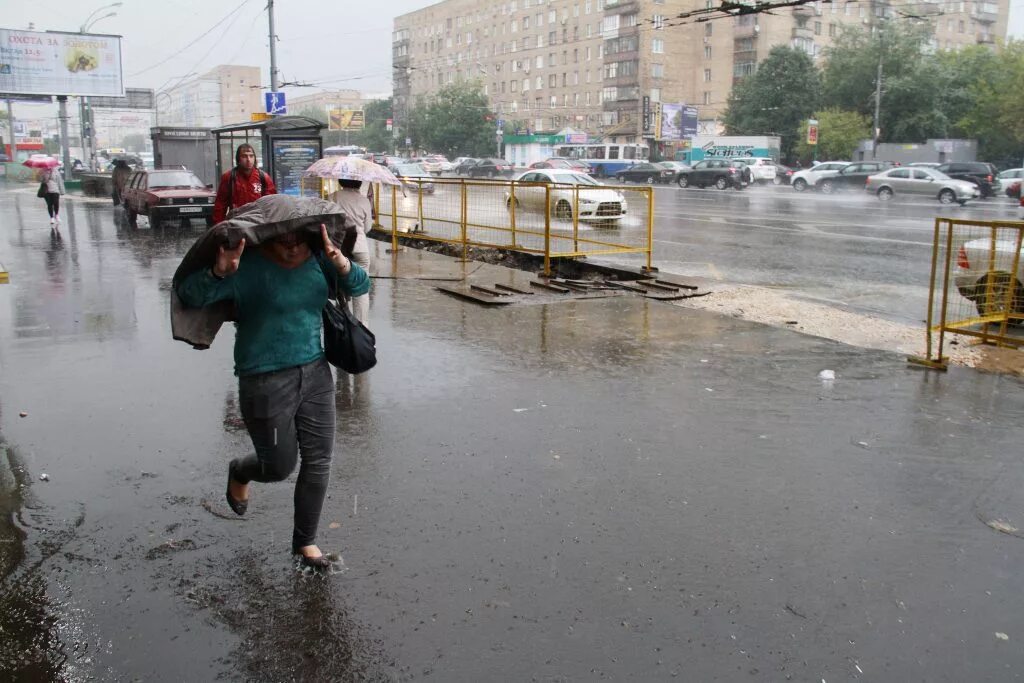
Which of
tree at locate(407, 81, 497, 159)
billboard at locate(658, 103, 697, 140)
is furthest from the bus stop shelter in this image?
tree at locate(407, 81, 497, 159)

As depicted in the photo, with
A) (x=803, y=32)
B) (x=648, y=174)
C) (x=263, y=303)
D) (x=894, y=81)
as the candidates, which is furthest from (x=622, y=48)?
(x=263, y=303)

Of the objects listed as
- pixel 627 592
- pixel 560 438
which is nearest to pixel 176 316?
pixel 627 592

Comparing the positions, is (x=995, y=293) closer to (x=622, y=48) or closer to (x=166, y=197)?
(x=166, y=197)

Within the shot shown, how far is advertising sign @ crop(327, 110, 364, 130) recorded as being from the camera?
341 ft

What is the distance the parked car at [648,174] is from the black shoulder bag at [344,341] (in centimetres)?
5152

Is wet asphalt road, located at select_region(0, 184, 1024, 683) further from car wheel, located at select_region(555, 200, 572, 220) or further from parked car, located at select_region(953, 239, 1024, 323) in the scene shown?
car wheel, located at select_region(555, 200, 572, 220)

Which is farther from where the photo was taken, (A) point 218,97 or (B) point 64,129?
(A) point 218,97

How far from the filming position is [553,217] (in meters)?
12.8

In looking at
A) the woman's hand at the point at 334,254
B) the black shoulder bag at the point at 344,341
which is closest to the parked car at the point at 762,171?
the black shoulder bag at the point at 344,341

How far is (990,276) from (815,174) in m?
40.1

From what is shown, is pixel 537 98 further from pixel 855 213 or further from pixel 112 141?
pixel 112 141

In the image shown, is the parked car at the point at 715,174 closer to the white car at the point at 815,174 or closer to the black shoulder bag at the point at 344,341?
the white car at the point at 815,174

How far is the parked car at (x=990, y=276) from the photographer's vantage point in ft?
29.5

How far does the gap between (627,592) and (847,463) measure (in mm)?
2314
